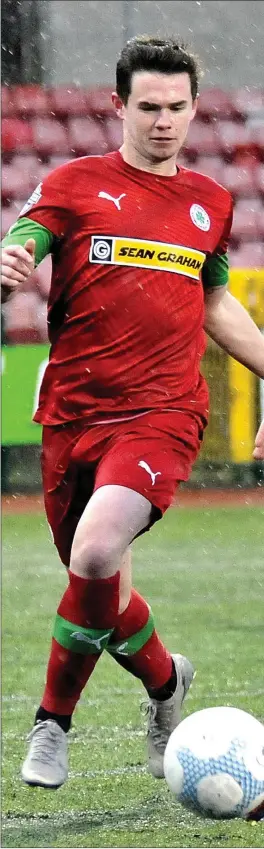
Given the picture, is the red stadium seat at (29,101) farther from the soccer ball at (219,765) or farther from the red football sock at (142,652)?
the soccer ball at (219,765)

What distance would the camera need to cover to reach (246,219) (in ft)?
49.5

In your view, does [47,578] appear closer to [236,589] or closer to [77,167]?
[236,589]

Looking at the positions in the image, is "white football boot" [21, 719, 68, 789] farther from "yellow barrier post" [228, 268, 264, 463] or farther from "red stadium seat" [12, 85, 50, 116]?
"red stadium seat" [12, 85, 50, 116]

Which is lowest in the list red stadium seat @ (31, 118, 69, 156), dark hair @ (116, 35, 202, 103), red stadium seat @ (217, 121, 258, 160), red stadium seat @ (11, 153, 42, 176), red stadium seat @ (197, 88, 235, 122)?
red stadium seat @ (11, 153, 42, 176)

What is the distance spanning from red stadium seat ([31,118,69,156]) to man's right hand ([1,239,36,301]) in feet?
40.5

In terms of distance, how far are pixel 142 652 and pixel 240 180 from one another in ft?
38.8

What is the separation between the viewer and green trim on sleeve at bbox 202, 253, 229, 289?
4.13 metres

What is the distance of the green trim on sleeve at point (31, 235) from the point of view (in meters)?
3.64

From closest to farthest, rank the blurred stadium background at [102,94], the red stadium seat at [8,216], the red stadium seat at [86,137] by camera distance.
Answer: the red stadium seat at [8,216] < the blurred stadium background at [102,94] < the red stadium seat at [86,137]

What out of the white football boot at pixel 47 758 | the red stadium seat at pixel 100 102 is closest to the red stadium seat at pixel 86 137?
the red stadium seat at pixel 100 102

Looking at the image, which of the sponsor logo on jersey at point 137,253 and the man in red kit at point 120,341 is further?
the sponsor logo on jersey at point 137,253

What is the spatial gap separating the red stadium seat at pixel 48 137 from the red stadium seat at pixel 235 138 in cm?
170

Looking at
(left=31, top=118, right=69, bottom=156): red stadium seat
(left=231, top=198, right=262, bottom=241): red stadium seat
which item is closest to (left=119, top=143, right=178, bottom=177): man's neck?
(left=231, top=198, right=262, bottom=241): red stadium seat

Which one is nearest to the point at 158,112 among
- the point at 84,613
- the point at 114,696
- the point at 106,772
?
the point at 84,613
